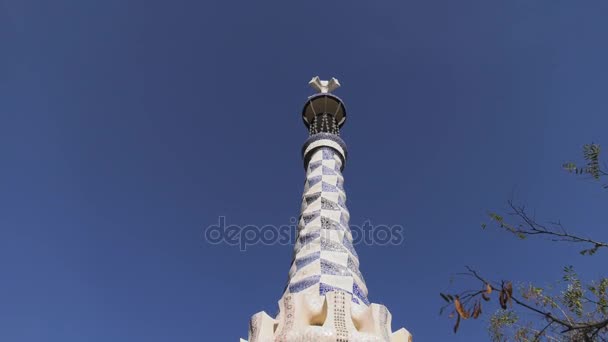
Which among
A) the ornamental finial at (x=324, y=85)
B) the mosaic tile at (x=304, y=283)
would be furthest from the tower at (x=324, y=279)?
the ornamental finial at (x=324, y=85)

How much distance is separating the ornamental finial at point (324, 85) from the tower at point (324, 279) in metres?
1.14

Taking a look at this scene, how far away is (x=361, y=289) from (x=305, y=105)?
3.72m

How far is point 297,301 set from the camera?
14.7 feet

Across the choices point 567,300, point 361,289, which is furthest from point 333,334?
point 567,300

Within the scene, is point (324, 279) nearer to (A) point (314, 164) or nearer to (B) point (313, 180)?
(B) point (313, 180)

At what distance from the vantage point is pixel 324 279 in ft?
16.2

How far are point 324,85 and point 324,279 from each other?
13.9ft

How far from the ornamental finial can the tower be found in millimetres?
1140

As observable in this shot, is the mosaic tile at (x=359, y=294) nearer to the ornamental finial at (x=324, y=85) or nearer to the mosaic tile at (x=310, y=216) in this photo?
the mosaic tile at (x=310, y=216)

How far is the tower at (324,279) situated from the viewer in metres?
4.28

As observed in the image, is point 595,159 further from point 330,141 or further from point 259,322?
point 330,141

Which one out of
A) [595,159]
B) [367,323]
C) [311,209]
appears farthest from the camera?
[311,209]

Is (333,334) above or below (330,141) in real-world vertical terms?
below

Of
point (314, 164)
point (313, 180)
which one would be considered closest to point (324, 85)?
point (314, 164)
